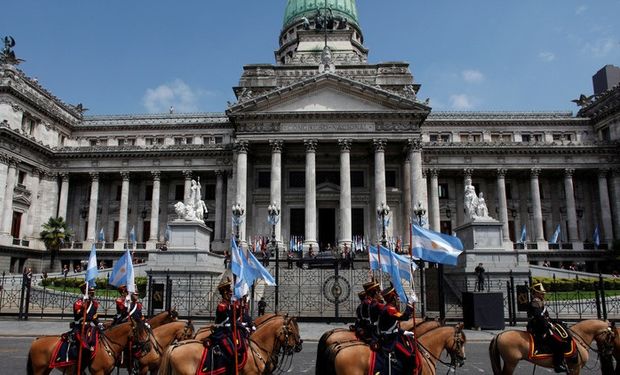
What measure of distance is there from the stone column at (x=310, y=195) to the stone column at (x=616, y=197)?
32.6 meters

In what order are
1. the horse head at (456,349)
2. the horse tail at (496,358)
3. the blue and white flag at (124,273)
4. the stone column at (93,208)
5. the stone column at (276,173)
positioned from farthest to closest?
1. the stone column at (93,208)
2. the stone column at (276,173)
3. the blue and white flag at (124,273)
4. the horse tail at (496,358)
5. the horse head at (456,349)

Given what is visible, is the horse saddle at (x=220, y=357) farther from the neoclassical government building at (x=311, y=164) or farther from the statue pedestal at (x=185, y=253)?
the neoclassical government building at (x=311, y=164)

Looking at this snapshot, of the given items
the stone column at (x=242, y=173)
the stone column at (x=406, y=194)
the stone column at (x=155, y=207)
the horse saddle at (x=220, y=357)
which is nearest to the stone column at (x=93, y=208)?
the stone column at (x=155, y=207)

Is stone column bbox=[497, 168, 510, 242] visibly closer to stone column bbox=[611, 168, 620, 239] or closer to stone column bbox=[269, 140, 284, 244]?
stone column bbox=[611, 168, 620, 239]

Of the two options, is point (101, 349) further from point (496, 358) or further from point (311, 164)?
point (311, 164)

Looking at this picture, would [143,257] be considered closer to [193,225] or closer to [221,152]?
[221,152]

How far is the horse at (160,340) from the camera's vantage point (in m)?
9.47

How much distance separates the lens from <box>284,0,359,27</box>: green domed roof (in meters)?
74.8

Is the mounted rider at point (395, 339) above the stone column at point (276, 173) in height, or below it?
below

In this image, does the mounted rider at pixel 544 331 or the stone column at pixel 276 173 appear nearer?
the mounted rider at pixel 544 331

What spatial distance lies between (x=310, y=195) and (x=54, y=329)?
2666 centimetres

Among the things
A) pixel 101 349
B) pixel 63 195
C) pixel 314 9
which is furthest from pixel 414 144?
pixel 314 9

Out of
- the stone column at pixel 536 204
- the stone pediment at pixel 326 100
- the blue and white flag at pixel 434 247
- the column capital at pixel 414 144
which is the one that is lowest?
the blue and white flag at pixel 434 247

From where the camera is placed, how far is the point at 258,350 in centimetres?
838
